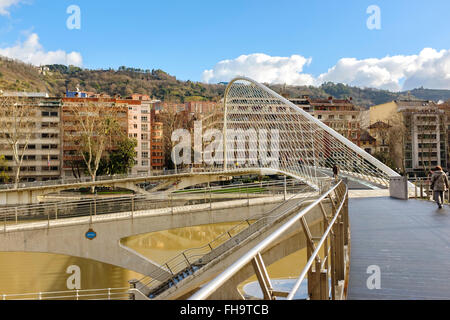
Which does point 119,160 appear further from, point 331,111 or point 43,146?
point 331,111

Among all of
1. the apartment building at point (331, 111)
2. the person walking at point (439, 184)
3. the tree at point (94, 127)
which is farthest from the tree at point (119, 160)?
the person walking at point (439, 184)

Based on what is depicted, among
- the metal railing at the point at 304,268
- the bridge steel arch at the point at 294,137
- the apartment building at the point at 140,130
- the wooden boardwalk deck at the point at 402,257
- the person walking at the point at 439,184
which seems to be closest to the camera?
the metal railing at the point at 304,268

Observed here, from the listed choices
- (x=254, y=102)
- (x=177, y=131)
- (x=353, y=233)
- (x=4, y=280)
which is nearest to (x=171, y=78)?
(x=177, y=131)

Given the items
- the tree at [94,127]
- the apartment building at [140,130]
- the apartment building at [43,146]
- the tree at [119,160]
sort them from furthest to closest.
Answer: the apartment building at [140,130], the apartment building at [43,146], the tree at [119,160], the tree at [94,127]

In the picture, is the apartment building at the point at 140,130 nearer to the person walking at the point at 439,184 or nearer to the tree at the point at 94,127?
the tree at the point at 94,127

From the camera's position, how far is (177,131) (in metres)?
53.8

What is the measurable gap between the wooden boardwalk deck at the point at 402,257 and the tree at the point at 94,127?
4110 centimetres

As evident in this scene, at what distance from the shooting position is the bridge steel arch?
22.6 meters

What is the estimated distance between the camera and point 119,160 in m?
49.2

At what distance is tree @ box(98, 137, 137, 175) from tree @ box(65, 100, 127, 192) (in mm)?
922

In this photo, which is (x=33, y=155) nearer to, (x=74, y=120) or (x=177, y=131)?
(x=74, y=120)

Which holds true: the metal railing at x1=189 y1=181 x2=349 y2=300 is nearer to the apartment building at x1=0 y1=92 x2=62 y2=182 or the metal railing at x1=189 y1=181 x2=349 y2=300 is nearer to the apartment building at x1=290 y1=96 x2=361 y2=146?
the apartment building at x1=0 y1=92 x2=62 y2=182

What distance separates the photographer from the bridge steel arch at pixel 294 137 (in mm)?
22641
